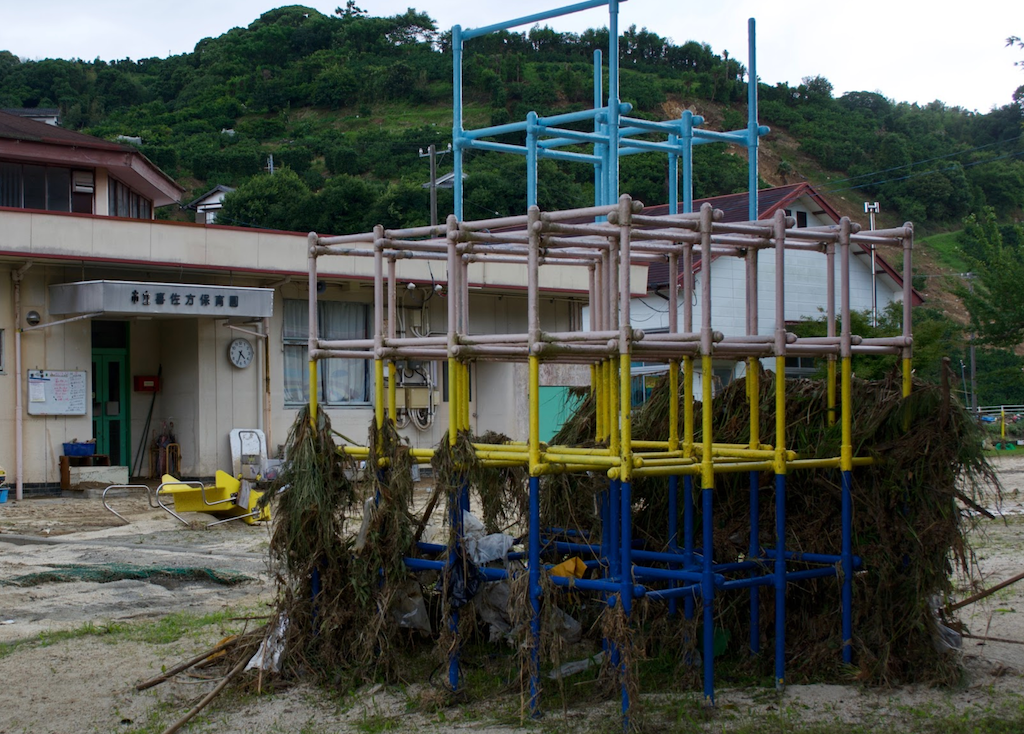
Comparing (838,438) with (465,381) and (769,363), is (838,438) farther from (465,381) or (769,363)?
(769,363)

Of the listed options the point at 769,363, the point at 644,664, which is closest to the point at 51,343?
the point at 644,664

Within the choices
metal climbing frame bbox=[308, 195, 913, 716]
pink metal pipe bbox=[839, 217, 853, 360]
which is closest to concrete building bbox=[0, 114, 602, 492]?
metal climbing frame bbox=[308, 195, 913, 716]

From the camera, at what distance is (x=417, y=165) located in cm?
6041

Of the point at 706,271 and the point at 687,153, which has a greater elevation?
the point at 687,153

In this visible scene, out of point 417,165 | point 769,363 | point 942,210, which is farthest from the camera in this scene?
point 942,210

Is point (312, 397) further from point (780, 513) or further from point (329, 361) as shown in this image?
point (329, 361)

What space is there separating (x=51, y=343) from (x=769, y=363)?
20.2m

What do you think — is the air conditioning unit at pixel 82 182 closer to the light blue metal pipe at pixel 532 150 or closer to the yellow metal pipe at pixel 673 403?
the light blue metal pipe at pixel 532 150

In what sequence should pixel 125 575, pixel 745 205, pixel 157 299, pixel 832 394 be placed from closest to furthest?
pixel 832 394
pixel 125 575
pixel 157 299
pixel 745 205

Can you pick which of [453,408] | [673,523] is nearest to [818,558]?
[673,523]

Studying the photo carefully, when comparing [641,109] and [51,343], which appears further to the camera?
[641,109]

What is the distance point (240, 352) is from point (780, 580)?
44.4ft

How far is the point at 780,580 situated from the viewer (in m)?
6.30

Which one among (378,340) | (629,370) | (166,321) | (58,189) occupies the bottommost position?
(629,370)
